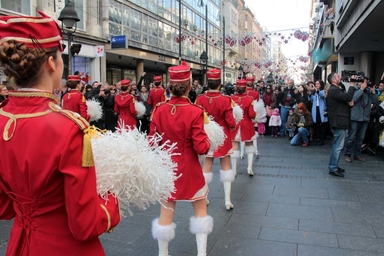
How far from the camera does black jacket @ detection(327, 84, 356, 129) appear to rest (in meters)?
6.58

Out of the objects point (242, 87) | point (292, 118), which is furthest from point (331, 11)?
point (242, 87)

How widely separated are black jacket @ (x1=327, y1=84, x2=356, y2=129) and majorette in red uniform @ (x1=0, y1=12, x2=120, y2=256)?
5.98 meters

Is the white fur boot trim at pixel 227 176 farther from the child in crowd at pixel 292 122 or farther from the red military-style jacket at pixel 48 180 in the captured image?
the child in crowd at pixel 292 122

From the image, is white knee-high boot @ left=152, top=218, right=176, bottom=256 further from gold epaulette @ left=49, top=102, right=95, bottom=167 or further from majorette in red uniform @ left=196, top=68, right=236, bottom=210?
gold epaulette @ left=49, top=102, right=95, bottom=167

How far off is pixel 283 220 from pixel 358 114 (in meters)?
4.54

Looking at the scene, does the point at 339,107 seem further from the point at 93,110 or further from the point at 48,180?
the point at 48,180

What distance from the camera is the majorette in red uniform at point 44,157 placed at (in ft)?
4.59

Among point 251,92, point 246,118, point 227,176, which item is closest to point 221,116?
point 227,176

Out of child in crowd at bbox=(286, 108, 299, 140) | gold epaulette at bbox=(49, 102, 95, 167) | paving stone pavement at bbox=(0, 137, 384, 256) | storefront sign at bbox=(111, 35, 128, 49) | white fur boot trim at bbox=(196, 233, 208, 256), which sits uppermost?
storefront sign at bbox=(111, 35, 128, 49)

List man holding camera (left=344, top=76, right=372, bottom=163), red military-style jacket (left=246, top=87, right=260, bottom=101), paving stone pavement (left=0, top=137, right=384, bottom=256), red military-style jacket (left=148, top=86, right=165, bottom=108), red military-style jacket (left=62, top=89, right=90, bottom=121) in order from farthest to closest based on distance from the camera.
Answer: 1. red military-style jacket (left=148, top=86, right=165, bottom=108)
2. red military-style jacket (left=246, top=87, right=260, bottom=101)
3. red military-style jacket (left=62, top=89, right=90, bottom=121)
4. man holding camera (left=344, top=76, right=372, bottom=163)
5. paving stone pavement (left=0, top=137, right=384, bottom=256)

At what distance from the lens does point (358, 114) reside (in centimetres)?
794

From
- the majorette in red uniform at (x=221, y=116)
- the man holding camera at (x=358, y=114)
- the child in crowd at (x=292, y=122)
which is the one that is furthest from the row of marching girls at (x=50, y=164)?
the child in crowd at (x=292, y=122)

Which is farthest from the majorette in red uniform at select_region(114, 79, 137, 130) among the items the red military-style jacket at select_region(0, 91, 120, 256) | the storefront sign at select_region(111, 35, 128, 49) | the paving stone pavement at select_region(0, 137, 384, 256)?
the storefront sign at select_region(111, 35, 128, 49)

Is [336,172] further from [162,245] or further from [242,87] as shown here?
[162,245]
